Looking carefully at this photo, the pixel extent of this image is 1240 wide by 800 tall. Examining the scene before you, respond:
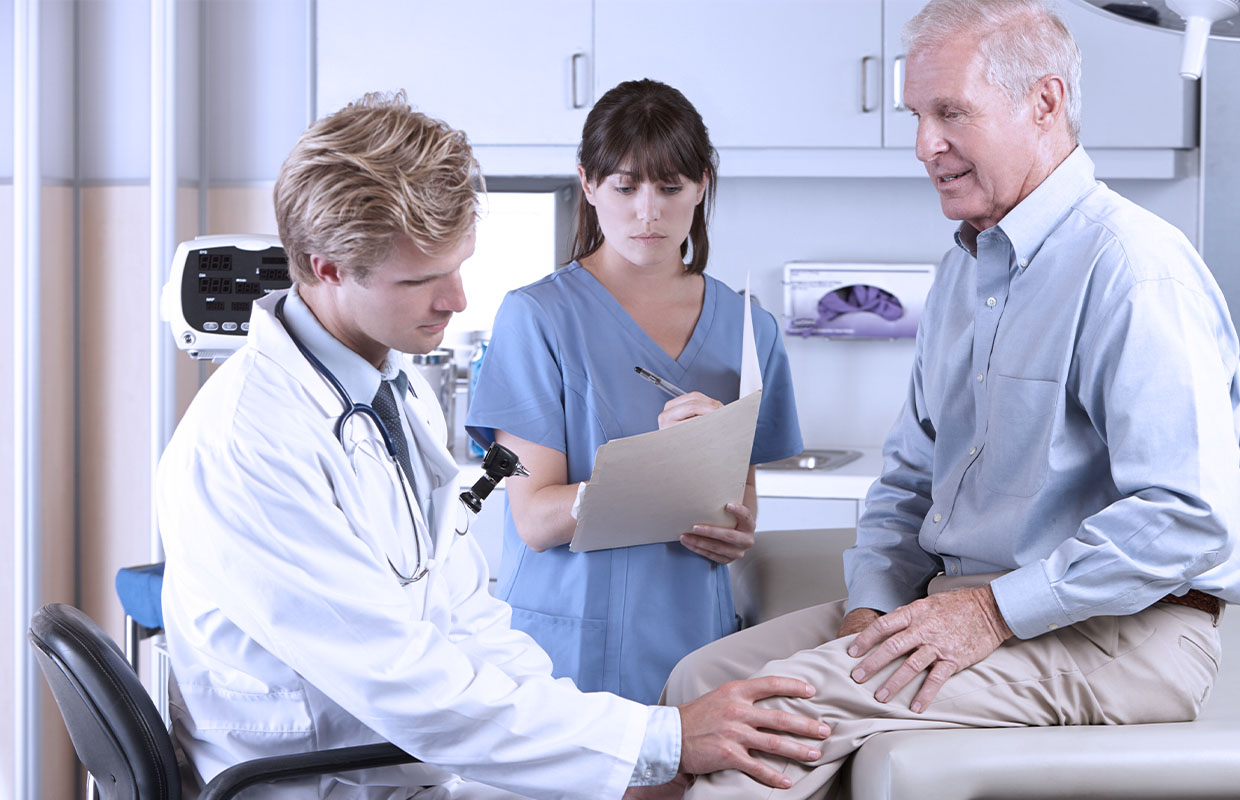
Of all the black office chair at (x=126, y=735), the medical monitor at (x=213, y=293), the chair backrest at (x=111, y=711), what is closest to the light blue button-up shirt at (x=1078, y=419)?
the black office chair at (x=126, y=735)

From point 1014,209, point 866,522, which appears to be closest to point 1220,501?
point 1014,209

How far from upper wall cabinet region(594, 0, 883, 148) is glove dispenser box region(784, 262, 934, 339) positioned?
40cm

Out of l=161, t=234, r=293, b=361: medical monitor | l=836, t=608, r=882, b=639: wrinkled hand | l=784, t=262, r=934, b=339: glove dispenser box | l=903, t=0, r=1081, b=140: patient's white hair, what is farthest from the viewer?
l=784, t=262, r=934, b=339: glove dispenser box

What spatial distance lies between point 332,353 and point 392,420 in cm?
13

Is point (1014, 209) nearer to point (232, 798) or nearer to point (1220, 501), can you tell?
point (1220, 501)

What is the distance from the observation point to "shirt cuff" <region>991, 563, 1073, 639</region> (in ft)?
3.68

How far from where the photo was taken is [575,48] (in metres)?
2.86

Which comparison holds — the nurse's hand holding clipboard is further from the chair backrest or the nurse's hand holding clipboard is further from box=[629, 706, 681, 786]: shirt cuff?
the chair backrest

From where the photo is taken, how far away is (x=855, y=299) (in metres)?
3.13

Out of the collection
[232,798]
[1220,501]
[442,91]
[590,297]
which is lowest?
[232,798]

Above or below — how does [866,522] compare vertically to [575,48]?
below

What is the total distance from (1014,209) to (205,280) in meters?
1.23

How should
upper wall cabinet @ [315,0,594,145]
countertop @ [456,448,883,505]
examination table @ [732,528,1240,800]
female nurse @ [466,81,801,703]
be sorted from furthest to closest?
upper wall cabinet @ [315,0,594,145]
countertop @ [456,448,883,505]
female nurse @ [466,81,801,703]
examination table @ [732,528,1240,800]

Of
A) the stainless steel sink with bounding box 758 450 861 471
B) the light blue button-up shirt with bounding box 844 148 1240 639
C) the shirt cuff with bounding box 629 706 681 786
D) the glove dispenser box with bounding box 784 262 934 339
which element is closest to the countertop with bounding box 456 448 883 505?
the stainless steel sink with bounding box 758 450 861 471
